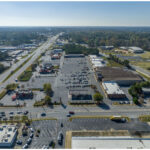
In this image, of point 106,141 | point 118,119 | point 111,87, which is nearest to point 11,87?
point 111,87

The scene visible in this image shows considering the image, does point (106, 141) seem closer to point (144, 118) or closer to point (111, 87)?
point (144, 118)

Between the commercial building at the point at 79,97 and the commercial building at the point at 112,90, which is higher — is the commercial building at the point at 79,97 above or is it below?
below

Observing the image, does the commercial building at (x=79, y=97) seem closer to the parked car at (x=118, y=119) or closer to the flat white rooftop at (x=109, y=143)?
the parked car at (x=118, y=119)

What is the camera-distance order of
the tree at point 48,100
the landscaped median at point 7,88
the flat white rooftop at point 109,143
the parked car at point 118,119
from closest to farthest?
the flat white rooftop at point 109,143 < the parked car at point 118,119 < the tree at point 48,100 < the landscaped median at point 7,88

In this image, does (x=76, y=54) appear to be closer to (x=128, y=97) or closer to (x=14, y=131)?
(x=128, y=97)

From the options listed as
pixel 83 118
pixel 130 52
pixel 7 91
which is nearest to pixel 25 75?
pixel 7 91

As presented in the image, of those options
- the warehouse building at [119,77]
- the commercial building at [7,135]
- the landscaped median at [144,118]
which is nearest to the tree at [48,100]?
the commercial building at [7,135]

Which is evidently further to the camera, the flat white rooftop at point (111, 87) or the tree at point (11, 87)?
the tree at point (11, 87)

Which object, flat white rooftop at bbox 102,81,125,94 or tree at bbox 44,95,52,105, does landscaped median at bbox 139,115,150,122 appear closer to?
flat white rooftop at bbox 102,81,125,94

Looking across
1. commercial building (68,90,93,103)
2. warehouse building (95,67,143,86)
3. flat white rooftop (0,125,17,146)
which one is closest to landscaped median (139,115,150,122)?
commercial building (68,90,93,103)
